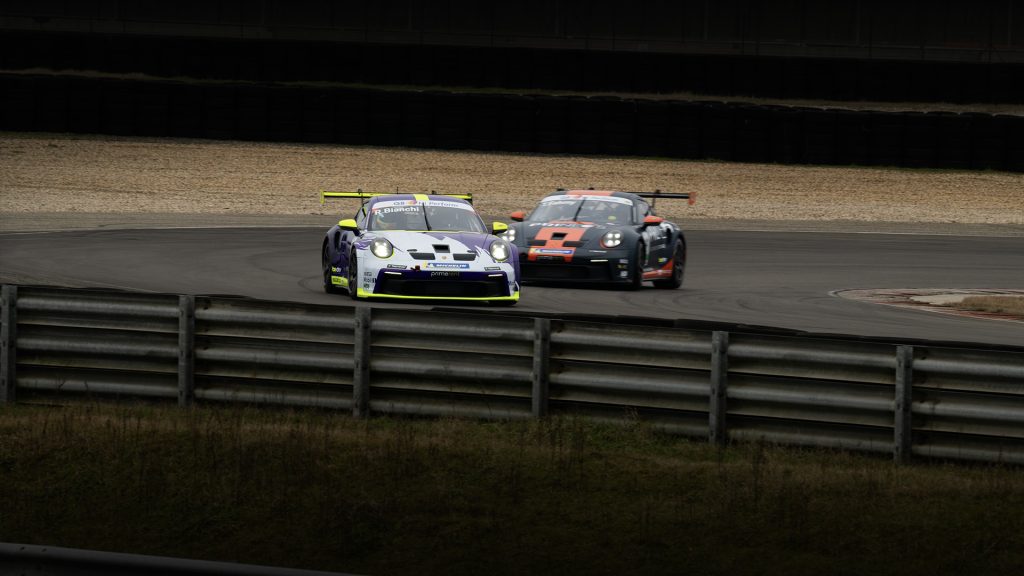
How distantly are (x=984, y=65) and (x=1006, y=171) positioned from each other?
17.8 feet

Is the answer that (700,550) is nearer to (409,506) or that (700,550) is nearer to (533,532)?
(533,532)

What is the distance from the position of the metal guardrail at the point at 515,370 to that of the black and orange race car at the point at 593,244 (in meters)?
8.31

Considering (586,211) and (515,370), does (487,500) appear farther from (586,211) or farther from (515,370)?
(586,211)

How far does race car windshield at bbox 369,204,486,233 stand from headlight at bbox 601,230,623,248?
1974 millimetres

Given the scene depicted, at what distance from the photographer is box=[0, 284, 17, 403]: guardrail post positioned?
8.83 meters

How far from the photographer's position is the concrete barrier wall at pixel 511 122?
3136 cm

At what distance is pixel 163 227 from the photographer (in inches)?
1011

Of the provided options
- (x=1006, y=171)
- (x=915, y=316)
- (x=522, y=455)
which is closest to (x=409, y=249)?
(x=915, y=316)

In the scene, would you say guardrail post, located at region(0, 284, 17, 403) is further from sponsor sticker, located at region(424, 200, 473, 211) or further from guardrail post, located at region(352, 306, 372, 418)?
sponsor sticker, located at region(424, 200, 473, 211)

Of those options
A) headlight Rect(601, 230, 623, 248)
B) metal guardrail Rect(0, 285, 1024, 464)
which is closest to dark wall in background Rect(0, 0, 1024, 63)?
headlight Rect(601, 230, 623, 248)

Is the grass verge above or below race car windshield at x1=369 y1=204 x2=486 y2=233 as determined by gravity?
below

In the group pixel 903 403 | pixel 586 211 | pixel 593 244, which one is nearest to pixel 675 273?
pixel 586 211

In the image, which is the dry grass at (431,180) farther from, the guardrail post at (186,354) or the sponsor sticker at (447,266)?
the guardrail post at (186,354)

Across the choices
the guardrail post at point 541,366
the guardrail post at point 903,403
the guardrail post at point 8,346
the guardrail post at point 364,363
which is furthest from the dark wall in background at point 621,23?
the guardrail post at point 903,403
